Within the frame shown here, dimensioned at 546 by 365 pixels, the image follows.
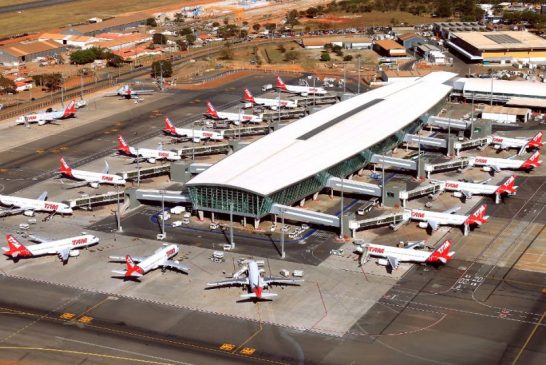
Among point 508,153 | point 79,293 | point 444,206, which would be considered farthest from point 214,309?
point 508,153

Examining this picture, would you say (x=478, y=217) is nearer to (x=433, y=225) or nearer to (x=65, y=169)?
(x=433, y=225)

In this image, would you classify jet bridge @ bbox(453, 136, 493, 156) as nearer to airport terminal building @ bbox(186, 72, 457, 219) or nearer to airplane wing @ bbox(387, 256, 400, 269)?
airport terminal building @ bbox(186, 72, 457, 219)

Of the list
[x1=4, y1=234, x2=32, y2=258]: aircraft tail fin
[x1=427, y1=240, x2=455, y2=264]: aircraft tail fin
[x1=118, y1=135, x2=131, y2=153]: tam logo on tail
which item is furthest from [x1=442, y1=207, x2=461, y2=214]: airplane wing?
[x1=118, y1=135, x2=131, y2=153]: tam logo on tail

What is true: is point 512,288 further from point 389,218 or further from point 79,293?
point 79,293

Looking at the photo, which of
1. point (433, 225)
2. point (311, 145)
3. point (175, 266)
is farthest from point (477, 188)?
point (175, 266)

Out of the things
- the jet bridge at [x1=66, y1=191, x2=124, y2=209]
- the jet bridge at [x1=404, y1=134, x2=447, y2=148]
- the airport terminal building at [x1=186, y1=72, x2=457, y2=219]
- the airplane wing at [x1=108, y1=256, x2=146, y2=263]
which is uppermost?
the airport terminal building at [x1=186, y1=72, x2=457, y2=219]

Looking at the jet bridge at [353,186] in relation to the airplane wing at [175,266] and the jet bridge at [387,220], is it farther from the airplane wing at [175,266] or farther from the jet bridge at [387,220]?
the airplane wing at [175,266]
